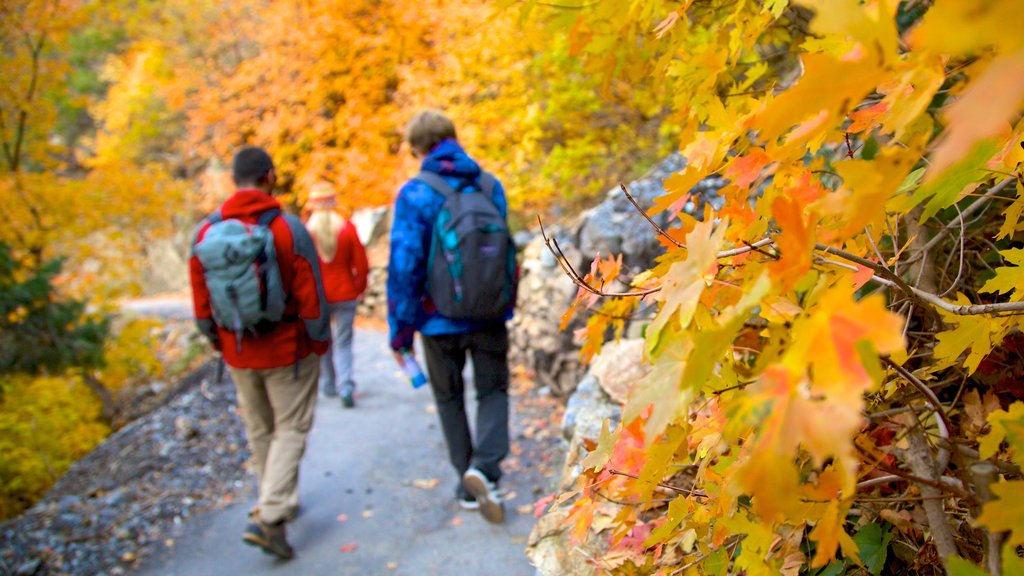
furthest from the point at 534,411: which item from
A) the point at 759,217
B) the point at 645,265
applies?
the point at 759,217

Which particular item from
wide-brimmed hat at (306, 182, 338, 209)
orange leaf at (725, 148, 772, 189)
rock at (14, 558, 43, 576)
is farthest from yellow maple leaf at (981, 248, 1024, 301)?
wide-brimmed hat at (306, 182, 338, 209)

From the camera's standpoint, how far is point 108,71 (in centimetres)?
1606

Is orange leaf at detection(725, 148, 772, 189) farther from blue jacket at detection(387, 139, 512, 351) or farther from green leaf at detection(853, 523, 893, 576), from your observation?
blue jacket at detection(387, 139, 512, 351)

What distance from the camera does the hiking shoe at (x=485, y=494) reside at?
2986 mm

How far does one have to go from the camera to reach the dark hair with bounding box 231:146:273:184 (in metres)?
2.78

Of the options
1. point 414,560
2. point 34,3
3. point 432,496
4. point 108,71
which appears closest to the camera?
point 414,560

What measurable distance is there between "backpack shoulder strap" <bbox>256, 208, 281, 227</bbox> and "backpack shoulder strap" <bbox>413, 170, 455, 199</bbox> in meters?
0.70

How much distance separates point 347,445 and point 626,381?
101 inches

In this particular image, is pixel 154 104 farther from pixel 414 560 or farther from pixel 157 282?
pixel 414 560

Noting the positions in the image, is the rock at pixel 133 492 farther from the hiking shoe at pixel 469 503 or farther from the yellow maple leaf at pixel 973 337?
the yellow maple leaf at pixel 973 337

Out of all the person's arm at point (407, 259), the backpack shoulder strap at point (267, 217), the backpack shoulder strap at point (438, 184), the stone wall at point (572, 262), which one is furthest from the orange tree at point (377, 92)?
the backpack shoulder strap at point (267, 217)

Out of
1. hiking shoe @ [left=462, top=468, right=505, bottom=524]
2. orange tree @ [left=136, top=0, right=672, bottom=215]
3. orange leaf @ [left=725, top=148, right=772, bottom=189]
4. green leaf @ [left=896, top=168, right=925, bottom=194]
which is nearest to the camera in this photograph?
green leaf @ [left=896, top=168, right=925, bottom=194]

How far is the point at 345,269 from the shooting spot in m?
5.02

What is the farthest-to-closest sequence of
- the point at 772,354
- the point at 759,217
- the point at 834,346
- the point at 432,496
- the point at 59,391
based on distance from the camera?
the point at 59,391 < the point at 432,496 < the point at 759,217 < the point at 772,354 < the point at 834,346
